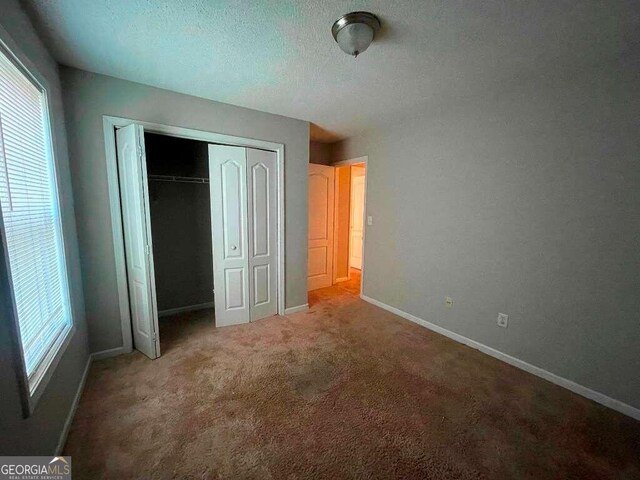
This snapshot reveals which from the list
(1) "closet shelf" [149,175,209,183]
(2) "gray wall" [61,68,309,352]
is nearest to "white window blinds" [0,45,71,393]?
(2) "gray wall" [61,68,309,352]

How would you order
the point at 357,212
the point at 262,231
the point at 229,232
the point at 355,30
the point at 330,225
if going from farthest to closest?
the point at 357,212, the point at 330,225, the point at 262,231, the point at 229,232, the point at 355,30

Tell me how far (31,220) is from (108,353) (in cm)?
152

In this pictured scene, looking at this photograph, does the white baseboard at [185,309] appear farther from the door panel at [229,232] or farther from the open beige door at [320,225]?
the open beige door at [320,225]

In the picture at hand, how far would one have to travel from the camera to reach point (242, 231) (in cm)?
290

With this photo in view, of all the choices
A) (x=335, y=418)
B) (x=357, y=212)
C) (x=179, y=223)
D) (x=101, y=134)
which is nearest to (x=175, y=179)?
(x=179, y=223)

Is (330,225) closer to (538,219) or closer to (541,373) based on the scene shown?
(538,219)

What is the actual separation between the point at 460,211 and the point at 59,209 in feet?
11.0

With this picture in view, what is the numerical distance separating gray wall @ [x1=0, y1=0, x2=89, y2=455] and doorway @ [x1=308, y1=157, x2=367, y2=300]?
8.86 feet

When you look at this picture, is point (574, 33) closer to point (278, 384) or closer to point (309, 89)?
point (309, 89)

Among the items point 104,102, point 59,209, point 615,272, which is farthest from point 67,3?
point 615,272

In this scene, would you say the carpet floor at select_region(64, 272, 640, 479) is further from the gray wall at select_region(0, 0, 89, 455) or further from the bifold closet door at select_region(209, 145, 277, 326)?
the bifold closet door at select_region(209, 145, 277, 326)

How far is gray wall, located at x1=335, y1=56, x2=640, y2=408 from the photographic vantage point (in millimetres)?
1776

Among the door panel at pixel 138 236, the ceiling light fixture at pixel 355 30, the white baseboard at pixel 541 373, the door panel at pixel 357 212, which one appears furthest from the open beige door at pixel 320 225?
the ceiling light fixture at pixel 355 30

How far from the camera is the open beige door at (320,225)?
3977mm
